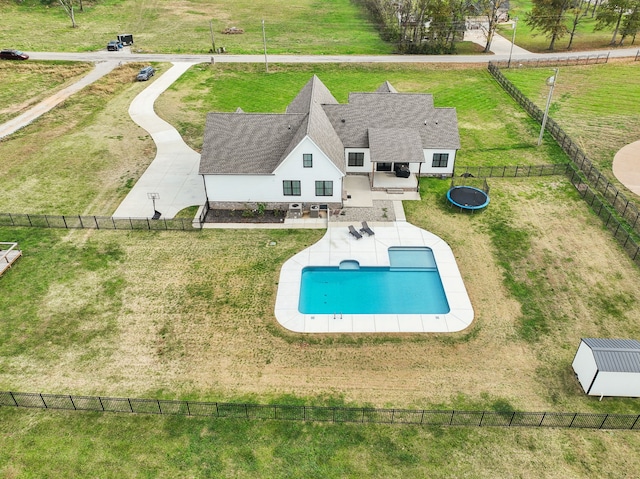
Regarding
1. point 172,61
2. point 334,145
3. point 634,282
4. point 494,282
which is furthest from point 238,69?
point 634,282

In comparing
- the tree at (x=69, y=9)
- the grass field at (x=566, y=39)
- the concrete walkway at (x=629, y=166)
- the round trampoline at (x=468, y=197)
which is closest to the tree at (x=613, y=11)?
the grass field at (x=566, y=39)

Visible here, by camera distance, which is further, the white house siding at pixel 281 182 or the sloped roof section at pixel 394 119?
the sloped roof section at pixel 394 119

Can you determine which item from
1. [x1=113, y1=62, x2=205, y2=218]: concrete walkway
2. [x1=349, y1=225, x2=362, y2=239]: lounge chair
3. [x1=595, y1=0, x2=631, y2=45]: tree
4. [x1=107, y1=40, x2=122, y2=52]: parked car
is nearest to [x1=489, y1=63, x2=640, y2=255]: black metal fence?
[x1=349, y1=225, x2=362, y2=239]: lounge chair

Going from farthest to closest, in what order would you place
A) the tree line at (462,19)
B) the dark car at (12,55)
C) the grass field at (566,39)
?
the grass field at (566,39) → the tree line at (462,19) → the dark car at (12,55)

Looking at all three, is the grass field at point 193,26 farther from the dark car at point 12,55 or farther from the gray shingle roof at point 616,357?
the gray shingle roof at point 616,357

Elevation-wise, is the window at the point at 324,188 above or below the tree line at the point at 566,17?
below

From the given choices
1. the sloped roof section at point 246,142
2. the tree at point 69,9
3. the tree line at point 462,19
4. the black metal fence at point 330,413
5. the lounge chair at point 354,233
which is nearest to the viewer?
the black metal fence at point 330,413

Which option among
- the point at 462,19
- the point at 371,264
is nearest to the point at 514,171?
the point at 371,264
